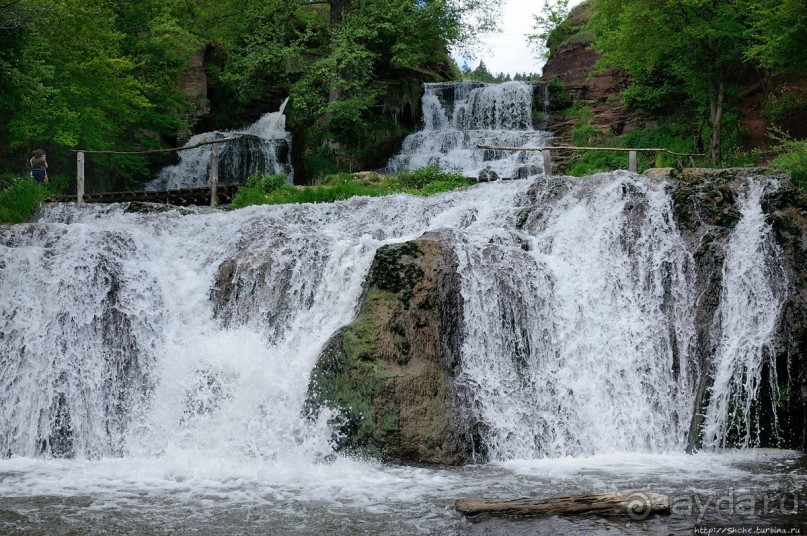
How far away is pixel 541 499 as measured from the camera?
6.52 m

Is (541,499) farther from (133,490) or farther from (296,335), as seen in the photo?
(296,335)

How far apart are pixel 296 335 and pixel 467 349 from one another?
2.75 meters

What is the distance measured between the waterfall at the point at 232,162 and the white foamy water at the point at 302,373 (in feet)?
38.8

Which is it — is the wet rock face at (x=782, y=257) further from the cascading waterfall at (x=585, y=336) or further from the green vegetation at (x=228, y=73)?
the green vegetation at (x=228, y=73)

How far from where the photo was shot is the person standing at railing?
63.5ft

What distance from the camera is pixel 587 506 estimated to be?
6.29 m

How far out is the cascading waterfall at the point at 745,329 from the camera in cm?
948

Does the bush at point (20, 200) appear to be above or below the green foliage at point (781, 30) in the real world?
below

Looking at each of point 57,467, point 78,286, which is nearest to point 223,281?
point 78,286

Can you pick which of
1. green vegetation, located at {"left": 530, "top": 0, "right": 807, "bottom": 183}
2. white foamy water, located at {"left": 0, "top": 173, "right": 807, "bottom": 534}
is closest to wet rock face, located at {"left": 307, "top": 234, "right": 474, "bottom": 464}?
white foamy water, located at {"left": 0, "top": 173, "right": 807, "bottom": 534}

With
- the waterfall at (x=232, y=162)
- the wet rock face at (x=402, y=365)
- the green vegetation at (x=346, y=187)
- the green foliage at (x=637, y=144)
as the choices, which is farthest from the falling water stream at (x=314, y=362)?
the waterfall at (x=232, y=162)

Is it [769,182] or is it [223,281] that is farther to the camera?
[223,281]

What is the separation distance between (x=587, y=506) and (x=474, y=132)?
19391 mm

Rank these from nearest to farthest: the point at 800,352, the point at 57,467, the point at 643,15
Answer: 1. the point at 57,467
2. the point at 800,352
3. the point at 643,15
